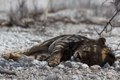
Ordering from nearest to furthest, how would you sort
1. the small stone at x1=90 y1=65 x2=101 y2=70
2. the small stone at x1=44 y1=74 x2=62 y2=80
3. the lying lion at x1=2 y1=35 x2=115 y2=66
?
the small stone at x1=44 y1=74 x2=62 y2=80 < the small stone at x1=90 y1=65 x2=101 y2=70 < the lying lion at x1=2 y1=35 x2=115 y2=66

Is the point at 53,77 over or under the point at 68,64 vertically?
over

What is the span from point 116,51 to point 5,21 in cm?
526

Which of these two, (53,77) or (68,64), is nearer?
(53,77)

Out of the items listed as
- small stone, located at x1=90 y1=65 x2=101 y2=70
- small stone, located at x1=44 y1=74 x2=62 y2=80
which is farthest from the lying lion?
small stone, located at x1=44 y1=74 x2=62 y2=80

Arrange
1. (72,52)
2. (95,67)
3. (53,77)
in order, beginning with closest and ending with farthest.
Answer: (53,77) < (95,67) < (72,52)

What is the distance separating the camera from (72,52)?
6.79 meters

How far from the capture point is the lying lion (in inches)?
259

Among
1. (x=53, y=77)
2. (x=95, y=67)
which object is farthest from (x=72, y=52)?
(x=53, y=77)

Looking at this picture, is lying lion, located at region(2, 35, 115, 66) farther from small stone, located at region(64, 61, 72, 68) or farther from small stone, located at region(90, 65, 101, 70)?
small stone, located at region(90, 65, 101, 70)

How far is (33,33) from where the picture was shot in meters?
10.5

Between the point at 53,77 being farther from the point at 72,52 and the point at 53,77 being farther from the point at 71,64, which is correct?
the point at 72,52

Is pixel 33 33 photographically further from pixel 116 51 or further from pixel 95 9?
pixel 95 9

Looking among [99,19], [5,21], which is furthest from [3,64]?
[99,19]

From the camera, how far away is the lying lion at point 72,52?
659 centimetres
